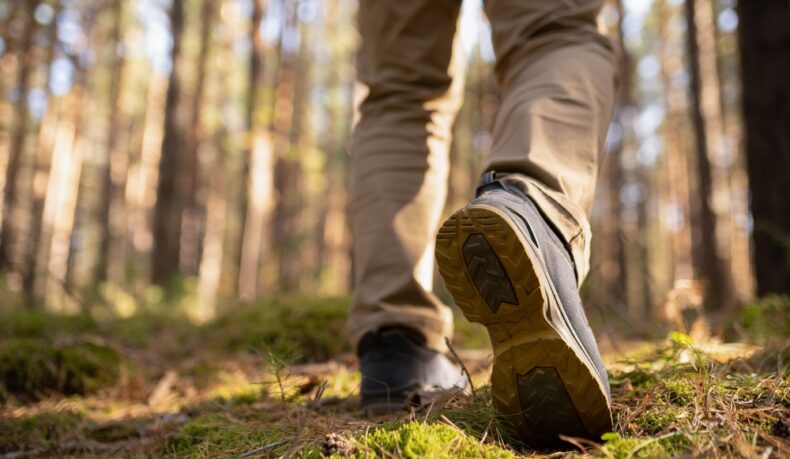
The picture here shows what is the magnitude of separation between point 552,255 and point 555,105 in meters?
0.36

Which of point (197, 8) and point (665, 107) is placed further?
point (665, 107)

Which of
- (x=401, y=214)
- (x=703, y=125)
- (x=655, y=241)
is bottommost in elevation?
(x=655, y=241)

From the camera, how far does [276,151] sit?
32.9 feet

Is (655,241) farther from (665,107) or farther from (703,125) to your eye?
(703,125)

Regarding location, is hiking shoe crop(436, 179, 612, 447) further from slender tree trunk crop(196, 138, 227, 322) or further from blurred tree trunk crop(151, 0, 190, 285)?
blurred tree trunk crop(151, 0, 190, 285)

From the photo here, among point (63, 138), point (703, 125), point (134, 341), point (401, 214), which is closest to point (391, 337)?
point (401, 214)

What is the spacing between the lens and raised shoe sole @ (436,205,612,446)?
915mm

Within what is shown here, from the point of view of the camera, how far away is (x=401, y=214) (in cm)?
150

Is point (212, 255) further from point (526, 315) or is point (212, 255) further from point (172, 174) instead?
point (526, 315)

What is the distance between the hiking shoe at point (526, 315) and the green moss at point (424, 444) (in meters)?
0.09

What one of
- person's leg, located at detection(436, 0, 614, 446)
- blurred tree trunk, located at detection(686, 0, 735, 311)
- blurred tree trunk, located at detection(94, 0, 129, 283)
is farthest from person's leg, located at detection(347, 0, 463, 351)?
blurred tree trunk, located at detection(94, 0, 129, 283)

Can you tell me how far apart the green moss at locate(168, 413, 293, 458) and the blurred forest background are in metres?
1.02

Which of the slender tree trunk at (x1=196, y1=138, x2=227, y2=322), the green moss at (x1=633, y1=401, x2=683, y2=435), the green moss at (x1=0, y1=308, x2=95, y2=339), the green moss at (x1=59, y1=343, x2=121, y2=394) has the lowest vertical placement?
the slender tree trunk at (x1=196, y1=138, x2=227, y2=322)

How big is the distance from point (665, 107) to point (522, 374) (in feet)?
69.8
